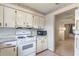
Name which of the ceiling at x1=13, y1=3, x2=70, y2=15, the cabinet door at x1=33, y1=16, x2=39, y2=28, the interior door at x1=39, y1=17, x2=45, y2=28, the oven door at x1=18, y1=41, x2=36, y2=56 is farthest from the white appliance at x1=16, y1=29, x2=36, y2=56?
the ceiling at x1=13, y1=3, x2=70, y2=15

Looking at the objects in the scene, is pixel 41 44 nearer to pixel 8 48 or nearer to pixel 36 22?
pixel 36 22

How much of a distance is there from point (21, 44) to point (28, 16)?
1028 millimetres

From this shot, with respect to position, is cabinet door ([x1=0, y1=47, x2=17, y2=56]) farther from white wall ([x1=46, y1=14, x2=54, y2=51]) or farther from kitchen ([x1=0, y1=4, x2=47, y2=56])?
white wall ([x1=46, y1=14, x2=54, y2=51])

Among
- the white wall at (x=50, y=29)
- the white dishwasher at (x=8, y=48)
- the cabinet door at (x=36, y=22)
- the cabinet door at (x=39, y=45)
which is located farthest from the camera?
the white wall at (x=50, y=29)

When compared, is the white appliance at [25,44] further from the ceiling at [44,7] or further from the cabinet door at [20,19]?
the ceiling at [44,7]

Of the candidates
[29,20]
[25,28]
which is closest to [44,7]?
[29,20]

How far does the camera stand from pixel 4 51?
86.8 inches

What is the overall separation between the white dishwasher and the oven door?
0.20m

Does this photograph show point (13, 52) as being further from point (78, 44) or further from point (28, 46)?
point (78, 44)

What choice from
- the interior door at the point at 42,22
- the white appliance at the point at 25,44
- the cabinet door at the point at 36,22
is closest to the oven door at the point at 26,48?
the white appliance at the point at 25,44

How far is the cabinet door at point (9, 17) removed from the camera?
2430 mm

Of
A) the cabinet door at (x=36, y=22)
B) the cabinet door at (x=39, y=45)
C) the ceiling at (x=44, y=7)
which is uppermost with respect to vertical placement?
the ceiling at (x=44, y=7)

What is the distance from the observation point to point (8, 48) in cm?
228

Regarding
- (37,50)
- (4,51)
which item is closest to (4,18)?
(4,51)
